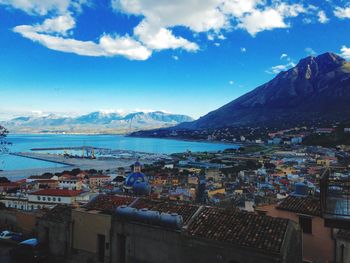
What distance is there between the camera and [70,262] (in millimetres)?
11219

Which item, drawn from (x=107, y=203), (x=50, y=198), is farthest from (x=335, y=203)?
(x=50, y=198)

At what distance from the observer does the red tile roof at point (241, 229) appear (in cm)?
804

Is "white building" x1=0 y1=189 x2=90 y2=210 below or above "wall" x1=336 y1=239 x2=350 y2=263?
below

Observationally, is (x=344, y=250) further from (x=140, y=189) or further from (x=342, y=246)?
(x=140, y=189)

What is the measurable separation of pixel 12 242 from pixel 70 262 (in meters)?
4.13

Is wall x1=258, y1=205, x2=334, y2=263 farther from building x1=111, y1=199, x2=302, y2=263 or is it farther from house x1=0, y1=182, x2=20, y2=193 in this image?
house x1=0, y1=182, x2=20, y2=193

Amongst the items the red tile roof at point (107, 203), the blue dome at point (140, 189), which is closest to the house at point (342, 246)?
the red tile roof at point (107, 203)

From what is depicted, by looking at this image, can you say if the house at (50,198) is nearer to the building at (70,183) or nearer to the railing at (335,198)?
the building at (70,183)

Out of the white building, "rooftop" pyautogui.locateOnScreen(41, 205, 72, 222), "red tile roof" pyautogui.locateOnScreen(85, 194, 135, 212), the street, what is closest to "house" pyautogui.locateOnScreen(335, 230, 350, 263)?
"red tile roof" pyautogui.locateOnScreen(85, 194, 135, 212)

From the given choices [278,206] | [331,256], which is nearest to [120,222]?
[278,206]

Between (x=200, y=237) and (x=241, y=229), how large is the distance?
0.97m

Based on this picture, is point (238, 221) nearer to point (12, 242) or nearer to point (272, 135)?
point (12, 242)

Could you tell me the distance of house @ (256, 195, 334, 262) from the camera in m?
9.61

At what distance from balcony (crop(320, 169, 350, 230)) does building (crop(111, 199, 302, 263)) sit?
223cm
